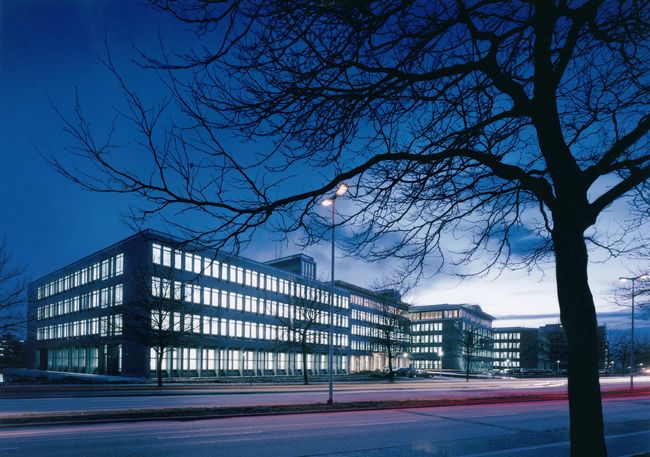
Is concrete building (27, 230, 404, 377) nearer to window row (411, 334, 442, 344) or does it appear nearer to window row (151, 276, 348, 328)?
window row (151, 276, 348, 328)

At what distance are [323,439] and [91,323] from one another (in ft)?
197

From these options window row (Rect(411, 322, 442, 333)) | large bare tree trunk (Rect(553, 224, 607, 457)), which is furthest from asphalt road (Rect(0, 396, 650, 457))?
window row (Rect(411, 322, 442, 333))

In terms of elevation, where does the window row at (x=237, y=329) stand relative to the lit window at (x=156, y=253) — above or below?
below

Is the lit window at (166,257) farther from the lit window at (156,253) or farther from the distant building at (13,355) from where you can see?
the distant building at (13,355)

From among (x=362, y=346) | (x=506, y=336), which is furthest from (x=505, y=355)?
(x=362, y=346)

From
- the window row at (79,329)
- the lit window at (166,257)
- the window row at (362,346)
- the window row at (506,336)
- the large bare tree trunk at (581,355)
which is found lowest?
the window row at (506,336)

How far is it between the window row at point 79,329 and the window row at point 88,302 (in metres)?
1.58

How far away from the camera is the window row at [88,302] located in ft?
198

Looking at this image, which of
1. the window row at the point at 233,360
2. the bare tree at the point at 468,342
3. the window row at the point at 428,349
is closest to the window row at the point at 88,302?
the window row at the point at 233,360

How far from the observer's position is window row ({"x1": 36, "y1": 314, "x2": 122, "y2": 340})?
60.7 m

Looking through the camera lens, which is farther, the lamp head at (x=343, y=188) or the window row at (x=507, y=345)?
the window row at (x=507, y=345)

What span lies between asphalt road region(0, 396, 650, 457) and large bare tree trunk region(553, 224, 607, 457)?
264 inches

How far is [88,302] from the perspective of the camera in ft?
220

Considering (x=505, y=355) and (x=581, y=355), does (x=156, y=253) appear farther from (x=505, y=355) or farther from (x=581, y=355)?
(x=505, y=355)
